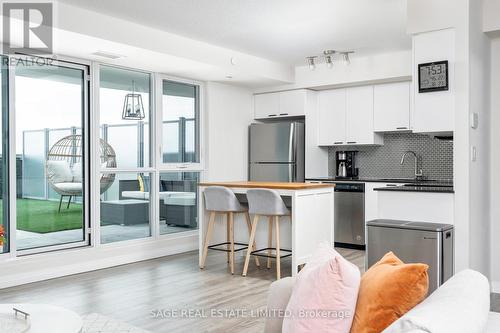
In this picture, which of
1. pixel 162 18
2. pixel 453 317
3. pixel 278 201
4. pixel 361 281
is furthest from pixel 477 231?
pixel 162 18

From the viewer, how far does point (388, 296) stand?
151 cm

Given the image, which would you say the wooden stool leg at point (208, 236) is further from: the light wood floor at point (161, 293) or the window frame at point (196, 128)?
the window frame at point (196, 128)

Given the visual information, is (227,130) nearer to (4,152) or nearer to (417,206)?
(4,152)

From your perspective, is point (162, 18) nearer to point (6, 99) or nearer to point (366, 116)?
point (6, 99)

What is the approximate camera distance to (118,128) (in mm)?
5617

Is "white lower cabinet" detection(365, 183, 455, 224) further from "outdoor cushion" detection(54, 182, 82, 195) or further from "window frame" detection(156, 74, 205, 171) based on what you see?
"outdoor cushion" detection(54, 182, 82, 195)

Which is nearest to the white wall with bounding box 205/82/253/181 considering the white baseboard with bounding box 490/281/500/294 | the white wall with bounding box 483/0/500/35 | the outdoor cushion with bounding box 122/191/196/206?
the outdoor cushion with bounding box 122/191/196/206

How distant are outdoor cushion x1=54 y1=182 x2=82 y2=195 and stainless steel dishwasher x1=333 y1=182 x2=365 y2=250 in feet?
11.0

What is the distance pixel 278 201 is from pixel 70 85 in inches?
103

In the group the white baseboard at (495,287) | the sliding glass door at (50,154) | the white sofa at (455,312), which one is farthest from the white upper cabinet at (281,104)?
the white sofa at (455,312)

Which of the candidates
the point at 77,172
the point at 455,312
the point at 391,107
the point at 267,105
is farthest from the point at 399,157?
the point at 455,312

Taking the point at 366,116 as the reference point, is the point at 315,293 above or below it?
below

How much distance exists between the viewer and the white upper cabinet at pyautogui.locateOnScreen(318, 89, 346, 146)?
6.73 meters

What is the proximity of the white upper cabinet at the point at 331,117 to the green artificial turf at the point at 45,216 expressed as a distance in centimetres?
355
